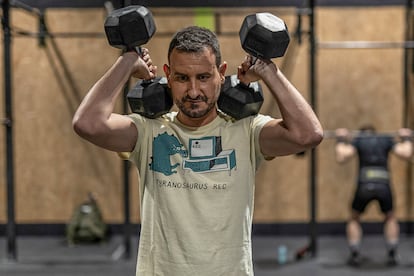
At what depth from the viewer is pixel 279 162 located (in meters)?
5.99

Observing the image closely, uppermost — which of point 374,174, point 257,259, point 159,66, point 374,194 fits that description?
point 159,66

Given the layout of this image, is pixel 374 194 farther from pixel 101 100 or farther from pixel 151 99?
pixel 101 100

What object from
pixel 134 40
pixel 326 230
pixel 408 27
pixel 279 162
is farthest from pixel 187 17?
pixel 134 40

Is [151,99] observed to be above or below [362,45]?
below

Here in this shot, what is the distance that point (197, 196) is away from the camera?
1.60 meters

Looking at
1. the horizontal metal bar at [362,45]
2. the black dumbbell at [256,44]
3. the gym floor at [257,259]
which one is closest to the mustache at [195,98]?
the black dumbbell at [256,44]

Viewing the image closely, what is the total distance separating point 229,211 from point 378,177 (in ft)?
12.1

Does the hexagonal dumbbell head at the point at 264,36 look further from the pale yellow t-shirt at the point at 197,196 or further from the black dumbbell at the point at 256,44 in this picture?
the pale yellow t-shirt at the point at 197,196

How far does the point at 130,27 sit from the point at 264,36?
35 centimetres

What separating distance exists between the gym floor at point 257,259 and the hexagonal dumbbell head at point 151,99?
10.3ft

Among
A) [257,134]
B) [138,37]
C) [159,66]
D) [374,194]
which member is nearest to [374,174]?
[374,194]

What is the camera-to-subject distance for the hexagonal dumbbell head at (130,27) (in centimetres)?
157

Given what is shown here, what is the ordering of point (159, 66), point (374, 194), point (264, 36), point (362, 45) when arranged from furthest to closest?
point (159, 66) → point (362, 45) → point (374, 194) → point (264, 36)

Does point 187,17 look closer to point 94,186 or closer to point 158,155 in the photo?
point 94,186
